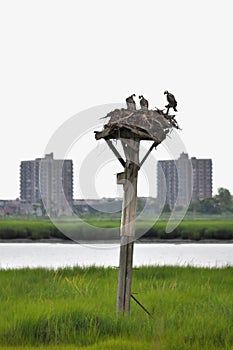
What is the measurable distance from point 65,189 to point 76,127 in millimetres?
807

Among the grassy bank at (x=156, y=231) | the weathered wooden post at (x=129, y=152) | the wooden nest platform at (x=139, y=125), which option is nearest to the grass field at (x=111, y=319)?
the weathered wooden post at (x=129, y=152)

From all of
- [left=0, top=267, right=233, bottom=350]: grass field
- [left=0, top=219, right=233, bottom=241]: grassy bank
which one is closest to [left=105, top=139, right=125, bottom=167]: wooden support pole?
[left=0, top=267, right=233, bottom=350]: grass field

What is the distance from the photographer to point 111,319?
737 centimetres

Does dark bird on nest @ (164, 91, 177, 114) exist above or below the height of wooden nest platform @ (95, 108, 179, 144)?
above

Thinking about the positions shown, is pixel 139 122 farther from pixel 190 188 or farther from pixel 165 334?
pixel 165 334

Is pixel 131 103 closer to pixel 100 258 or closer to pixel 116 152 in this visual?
pixel 116 152

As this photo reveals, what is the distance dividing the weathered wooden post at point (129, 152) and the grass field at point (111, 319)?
0.46 m

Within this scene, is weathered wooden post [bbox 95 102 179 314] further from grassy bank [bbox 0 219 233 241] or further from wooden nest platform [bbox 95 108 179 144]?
grassy bank [bbox 0 219 233 241]

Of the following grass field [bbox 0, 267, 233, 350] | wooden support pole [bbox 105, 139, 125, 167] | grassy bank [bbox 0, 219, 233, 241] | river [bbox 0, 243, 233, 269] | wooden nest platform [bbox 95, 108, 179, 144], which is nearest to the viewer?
grass field [bbox 0, 267, 233, 350]

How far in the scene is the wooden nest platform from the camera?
7.61 m

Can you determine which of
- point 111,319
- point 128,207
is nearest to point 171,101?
point 128,207

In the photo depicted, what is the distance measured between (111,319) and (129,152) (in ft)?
5.53

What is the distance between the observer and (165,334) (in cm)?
684

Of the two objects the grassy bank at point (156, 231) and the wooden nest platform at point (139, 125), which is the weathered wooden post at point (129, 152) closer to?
the wooden nest platform at point (139, 125)
